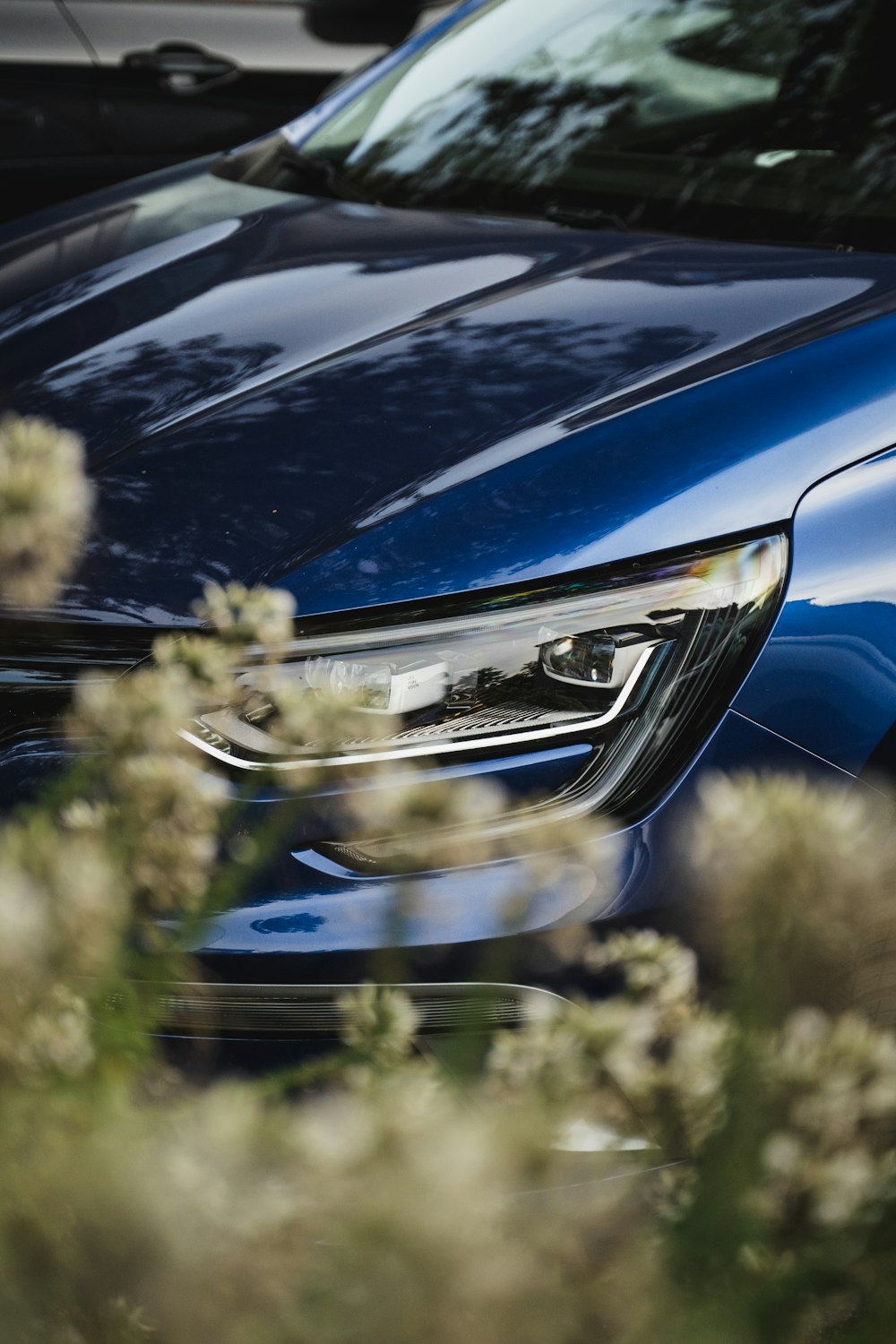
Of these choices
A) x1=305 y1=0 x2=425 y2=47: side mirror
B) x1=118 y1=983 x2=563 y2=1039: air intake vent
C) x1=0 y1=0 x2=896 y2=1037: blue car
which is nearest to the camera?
x1=118 y1=983 x2=563 y2=1039: air intake vent

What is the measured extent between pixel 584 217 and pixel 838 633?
1160mm

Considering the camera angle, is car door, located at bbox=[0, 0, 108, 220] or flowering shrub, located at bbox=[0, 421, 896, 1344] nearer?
flowering shrub, located at bbox=[0, 421, 896, 1344]

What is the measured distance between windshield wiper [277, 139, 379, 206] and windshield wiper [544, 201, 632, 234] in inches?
13.7

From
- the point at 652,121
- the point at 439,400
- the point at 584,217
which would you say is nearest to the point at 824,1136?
the point at 439,400

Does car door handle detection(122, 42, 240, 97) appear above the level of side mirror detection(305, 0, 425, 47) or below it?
below

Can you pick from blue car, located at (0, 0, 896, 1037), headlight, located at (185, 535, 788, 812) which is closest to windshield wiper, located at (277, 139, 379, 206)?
blue car, located at (0, 0, 896, 1037)

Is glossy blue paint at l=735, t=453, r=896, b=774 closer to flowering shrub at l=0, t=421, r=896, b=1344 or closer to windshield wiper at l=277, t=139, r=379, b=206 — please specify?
flowering shrub at l=0, t=421, r=896, b=1344

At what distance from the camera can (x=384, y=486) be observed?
62.3 inches

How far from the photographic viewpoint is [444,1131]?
441mm

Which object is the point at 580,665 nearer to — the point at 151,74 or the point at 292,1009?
the point at 292,1009

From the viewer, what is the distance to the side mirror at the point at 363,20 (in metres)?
4.66

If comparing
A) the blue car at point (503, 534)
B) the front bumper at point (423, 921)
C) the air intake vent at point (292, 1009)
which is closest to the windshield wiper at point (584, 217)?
the blue car at point (503, 534)

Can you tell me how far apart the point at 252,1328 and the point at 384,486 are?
1223 mm

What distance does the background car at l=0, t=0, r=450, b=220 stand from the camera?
4.70 metres
